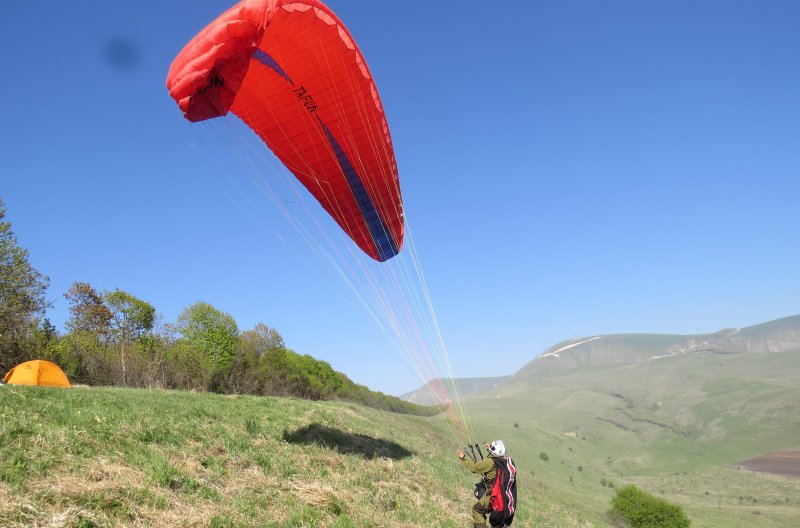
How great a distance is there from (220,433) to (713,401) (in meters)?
182

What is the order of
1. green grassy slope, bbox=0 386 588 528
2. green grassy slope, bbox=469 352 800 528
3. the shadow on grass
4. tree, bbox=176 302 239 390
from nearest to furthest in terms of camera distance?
green grassy slope, bbox=0 386 588 528, the shadow on grass, tree, bbox=176 302 239 390, green grassy slope, bbox=469 352 800 528

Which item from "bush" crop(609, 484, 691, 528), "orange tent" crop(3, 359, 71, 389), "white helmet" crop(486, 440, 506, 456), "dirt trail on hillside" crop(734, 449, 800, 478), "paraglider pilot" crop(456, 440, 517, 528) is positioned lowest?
"dirt trail on hillside" crop(734, 449, 800, 478)

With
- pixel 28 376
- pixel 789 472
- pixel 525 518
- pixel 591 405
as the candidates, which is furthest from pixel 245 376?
pixel 591 405

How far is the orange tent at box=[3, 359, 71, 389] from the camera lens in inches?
779

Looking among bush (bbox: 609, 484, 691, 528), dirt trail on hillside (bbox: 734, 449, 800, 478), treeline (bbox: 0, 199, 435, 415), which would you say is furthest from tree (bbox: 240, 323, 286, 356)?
dirt trail on hillside (bbox: 734, 449, 800, 478)

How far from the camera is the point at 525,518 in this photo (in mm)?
16516

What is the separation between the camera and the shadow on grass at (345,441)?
13062 millimetres

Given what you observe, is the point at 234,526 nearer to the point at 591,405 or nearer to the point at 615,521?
the point at 615,521

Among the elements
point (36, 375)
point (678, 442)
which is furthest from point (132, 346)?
point (678, 442)

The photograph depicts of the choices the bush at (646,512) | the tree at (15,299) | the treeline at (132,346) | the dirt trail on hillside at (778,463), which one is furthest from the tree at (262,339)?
the dirt trail on hillside at (778,463)

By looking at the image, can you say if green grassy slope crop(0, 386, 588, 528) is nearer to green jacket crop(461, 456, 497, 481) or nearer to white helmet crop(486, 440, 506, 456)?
green jacket crop(461, 456, 497, 481)

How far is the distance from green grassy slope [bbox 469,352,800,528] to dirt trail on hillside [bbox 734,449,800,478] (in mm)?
3541

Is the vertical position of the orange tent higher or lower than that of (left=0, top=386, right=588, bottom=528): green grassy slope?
higher

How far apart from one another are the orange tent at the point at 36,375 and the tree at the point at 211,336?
26.3m
